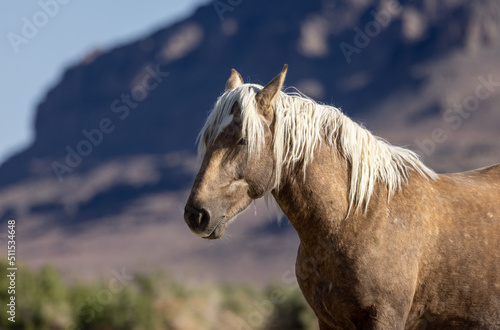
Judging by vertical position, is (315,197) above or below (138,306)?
above

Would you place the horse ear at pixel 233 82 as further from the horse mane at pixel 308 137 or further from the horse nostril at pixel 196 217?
the horse nostril at pixel 196 217

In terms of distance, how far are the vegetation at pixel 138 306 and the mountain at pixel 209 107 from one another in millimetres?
41706

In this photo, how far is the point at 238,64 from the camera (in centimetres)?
9731

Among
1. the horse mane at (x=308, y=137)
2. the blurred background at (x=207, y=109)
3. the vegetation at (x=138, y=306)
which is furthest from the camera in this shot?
the blurred background at (x=207, y=109)

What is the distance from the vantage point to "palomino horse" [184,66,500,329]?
3.63 m

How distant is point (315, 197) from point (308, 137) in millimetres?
394

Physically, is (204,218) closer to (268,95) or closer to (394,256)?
(268,95)

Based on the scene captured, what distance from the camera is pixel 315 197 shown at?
383 centimetres

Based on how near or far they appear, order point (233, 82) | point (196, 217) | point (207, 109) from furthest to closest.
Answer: point (207, 109) → point (233, 82) → point (196, 217)

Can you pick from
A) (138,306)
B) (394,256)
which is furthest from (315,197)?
(138,306)

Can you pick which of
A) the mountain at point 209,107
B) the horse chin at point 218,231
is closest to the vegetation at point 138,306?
the horse chin at point 218,231

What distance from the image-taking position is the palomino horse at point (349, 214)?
363cm

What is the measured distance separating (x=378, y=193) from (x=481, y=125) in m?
64.9

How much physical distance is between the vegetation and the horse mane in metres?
8.23
